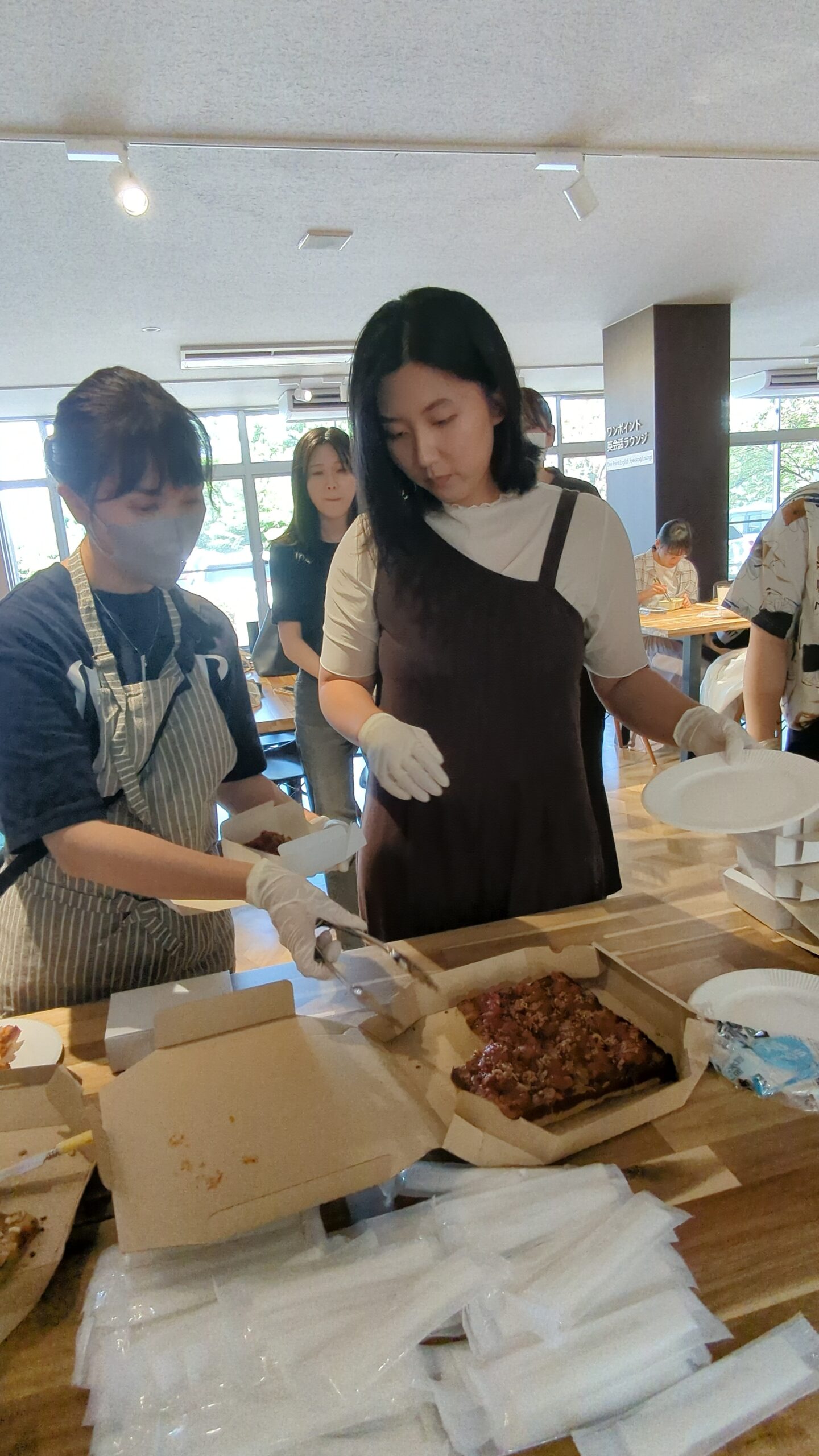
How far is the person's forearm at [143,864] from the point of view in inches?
39.0

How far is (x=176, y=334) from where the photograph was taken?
518cm

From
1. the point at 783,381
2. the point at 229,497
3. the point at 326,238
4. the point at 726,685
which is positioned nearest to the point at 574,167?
the point at 326,238

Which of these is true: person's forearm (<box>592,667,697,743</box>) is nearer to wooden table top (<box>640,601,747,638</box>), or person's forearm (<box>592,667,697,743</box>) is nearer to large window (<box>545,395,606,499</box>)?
wooden table top (<box>640,601,747,638</box>)

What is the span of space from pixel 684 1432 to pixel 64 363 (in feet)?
21.1

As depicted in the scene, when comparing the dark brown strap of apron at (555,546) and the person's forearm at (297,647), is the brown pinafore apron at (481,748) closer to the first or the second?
the dark brown strap of apron at (555,546)

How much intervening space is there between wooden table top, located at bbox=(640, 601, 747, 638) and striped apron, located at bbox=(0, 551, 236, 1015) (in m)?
3.28

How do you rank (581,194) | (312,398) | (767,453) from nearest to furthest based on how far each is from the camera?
(581,194), (312,398), (767,453)

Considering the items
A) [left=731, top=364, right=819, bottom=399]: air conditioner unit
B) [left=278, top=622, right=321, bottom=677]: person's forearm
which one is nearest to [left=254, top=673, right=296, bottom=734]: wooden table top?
[left=278, top=622, right=321, bottom=677]: person's forearm

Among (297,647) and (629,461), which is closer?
(297,647)

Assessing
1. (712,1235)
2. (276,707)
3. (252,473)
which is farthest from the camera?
(252,473)

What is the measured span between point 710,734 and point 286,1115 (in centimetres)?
84

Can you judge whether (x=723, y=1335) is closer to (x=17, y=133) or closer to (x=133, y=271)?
(x=17, y=133)

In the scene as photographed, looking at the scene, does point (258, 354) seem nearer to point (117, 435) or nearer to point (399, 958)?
point (117, 435)

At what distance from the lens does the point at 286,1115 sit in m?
0.77
